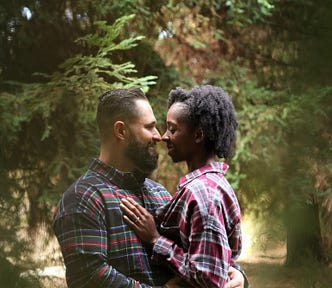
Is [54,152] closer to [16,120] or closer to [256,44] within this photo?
[16,120]

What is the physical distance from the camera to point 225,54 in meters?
3.37

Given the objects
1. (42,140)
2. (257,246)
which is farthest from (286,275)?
(42,140)

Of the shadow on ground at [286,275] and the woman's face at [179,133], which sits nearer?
the woman's face at [179,133]

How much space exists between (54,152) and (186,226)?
1661 millimetres

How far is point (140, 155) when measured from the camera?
1034 mm

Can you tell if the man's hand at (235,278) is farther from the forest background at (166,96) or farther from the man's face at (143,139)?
the forest background at (166,96)

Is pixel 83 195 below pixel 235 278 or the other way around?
the other way around

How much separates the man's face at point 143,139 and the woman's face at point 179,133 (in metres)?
0.03

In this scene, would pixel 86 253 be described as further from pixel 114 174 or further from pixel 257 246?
pixel 257 246

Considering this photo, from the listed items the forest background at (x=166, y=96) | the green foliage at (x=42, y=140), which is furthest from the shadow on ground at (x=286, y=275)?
the green foliage at (x=42, y=140)

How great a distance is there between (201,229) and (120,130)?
262mm

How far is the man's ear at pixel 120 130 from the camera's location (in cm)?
Answer: 101

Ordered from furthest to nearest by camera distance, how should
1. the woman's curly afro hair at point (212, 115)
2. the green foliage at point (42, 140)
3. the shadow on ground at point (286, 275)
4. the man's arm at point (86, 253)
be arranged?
1. the shadow on ground at point (286, 275)
2. the green foliage at point (42, 140)
3. the woman's curly afro hair at point (212, 115)
4. the man's arm at point (86, 253)

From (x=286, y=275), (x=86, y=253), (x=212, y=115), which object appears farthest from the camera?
(x=286, y=275)
